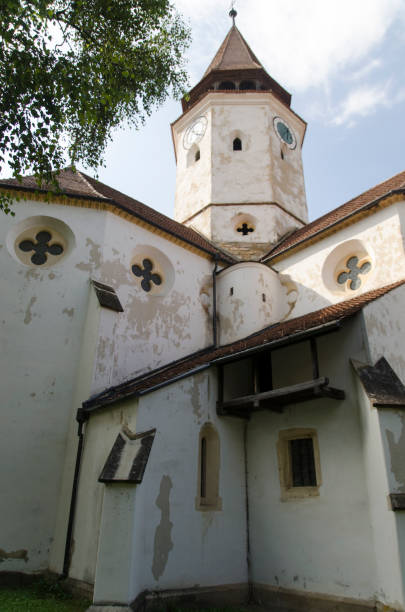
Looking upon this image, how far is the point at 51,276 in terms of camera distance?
11.2 metres

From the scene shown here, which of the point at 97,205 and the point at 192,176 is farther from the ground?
the point at 192,176

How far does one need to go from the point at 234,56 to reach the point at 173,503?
23858mm

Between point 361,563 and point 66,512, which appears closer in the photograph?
point 361,563

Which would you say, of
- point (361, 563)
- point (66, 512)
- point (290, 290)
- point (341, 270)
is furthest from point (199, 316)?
point (361, 563)

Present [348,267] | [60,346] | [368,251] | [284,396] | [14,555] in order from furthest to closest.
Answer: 1. [348,267]
2. [368,251]
3. [60,346]
4. [14,555]
5. [284,396]

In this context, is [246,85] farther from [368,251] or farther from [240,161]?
[368,251]

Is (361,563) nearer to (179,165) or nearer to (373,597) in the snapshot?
(373,597)

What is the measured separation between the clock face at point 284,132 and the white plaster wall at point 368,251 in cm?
880

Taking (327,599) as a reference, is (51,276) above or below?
above

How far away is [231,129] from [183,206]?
418 centimetres

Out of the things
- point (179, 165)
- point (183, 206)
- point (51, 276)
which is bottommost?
point (51, 276)

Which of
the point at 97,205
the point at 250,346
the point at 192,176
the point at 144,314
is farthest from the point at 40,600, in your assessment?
the point at 192,176

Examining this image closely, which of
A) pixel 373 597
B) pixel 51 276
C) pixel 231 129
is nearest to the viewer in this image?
pixel 373 597

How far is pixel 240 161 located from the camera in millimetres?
20203
